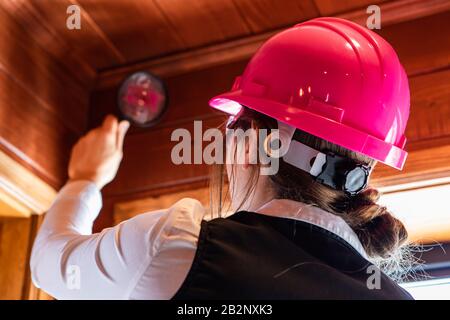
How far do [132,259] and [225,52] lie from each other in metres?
1.10

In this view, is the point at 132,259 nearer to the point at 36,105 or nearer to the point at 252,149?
the point at 252,149

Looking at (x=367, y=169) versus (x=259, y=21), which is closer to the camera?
(x=367, y=169)

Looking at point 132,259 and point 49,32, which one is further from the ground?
point 49,32

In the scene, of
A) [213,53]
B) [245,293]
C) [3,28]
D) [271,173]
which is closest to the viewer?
[245,293]

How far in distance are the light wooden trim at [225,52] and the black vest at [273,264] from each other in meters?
0.92

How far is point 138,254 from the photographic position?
95 centimetres

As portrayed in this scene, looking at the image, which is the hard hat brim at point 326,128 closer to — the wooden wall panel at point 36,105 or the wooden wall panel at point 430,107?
the wooden wall panel at point 430,107

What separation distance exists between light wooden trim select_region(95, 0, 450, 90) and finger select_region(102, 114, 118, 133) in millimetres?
182

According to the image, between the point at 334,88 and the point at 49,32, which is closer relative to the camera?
the point at 334,88

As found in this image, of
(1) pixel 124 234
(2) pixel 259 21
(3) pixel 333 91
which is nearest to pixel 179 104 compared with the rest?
(2) pixel 259 21

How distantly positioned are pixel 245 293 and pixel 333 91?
36 cm

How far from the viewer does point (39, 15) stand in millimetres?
1884

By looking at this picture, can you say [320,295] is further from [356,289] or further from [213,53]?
[213,53]

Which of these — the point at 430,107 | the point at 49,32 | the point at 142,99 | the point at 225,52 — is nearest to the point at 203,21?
the point at 225,52
